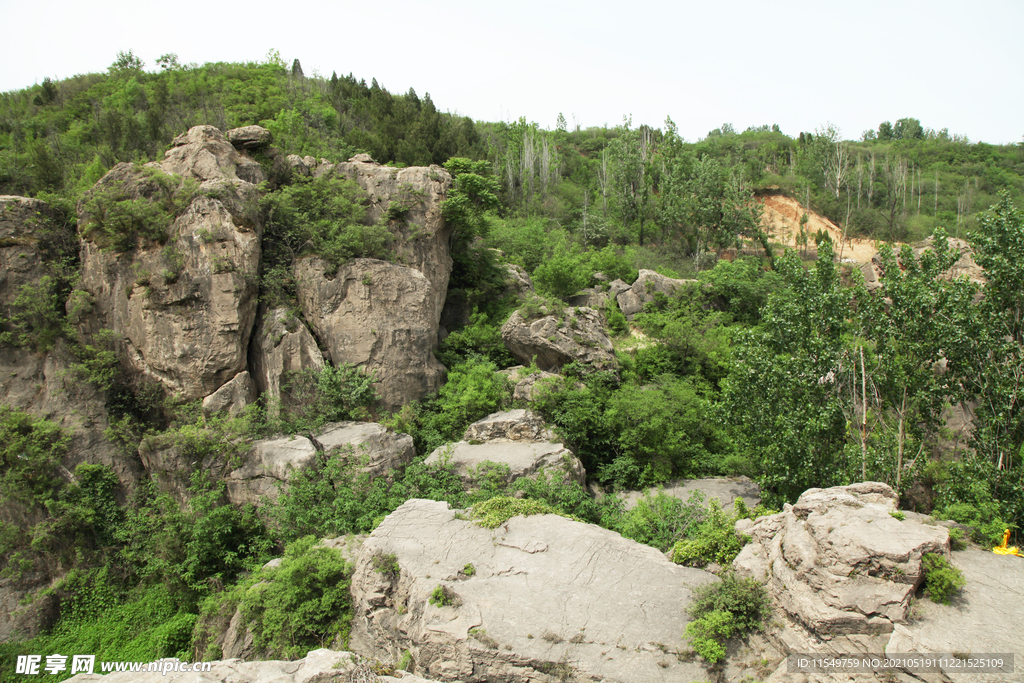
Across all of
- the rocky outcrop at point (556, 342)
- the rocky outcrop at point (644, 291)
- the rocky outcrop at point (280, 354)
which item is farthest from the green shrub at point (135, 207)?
the rocky outcrop at point (644, 291)

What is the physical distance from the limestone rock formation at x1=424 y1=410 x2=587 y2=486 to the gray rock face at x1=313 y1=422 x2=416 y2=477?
0.81 metres

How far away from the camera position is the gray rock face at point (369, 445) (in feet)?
46.3

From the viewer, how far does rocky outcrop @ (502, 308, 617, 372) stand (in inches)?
757

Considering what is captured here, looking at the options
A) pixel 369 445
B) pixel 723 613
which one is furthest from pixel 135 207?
pixel 723 613

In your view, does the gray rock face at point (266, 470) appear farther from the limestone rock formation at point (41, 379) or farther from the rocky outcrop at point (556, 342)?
the rocky outcrop at point (556, 342)

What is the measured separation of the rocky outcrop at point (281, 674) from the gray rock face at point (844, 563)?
570 cm

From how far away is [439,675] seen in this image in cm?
823

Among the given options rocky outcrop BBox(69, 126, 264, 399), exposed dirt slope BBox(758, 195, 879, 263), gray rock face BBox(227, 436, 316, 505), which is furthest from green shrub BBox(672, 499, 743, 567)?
exposed dirt slope BBox(758, 195, 879, 263)

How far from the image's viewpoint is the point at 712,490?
16.0m

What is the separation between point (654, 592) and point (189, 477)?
12.6m

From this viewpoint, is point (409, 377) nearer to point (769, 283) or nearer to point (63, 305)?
point (63, 305)

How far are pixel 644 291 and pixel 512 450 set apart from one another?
629 inches

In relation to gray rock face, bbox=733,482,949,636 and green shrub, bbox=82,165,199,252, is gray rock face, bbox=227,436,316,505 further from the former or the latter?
gray rock face, bbox=733,482,949,636

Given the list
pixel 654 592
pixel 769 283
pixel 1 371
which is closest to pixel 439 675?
pixel 654 592
